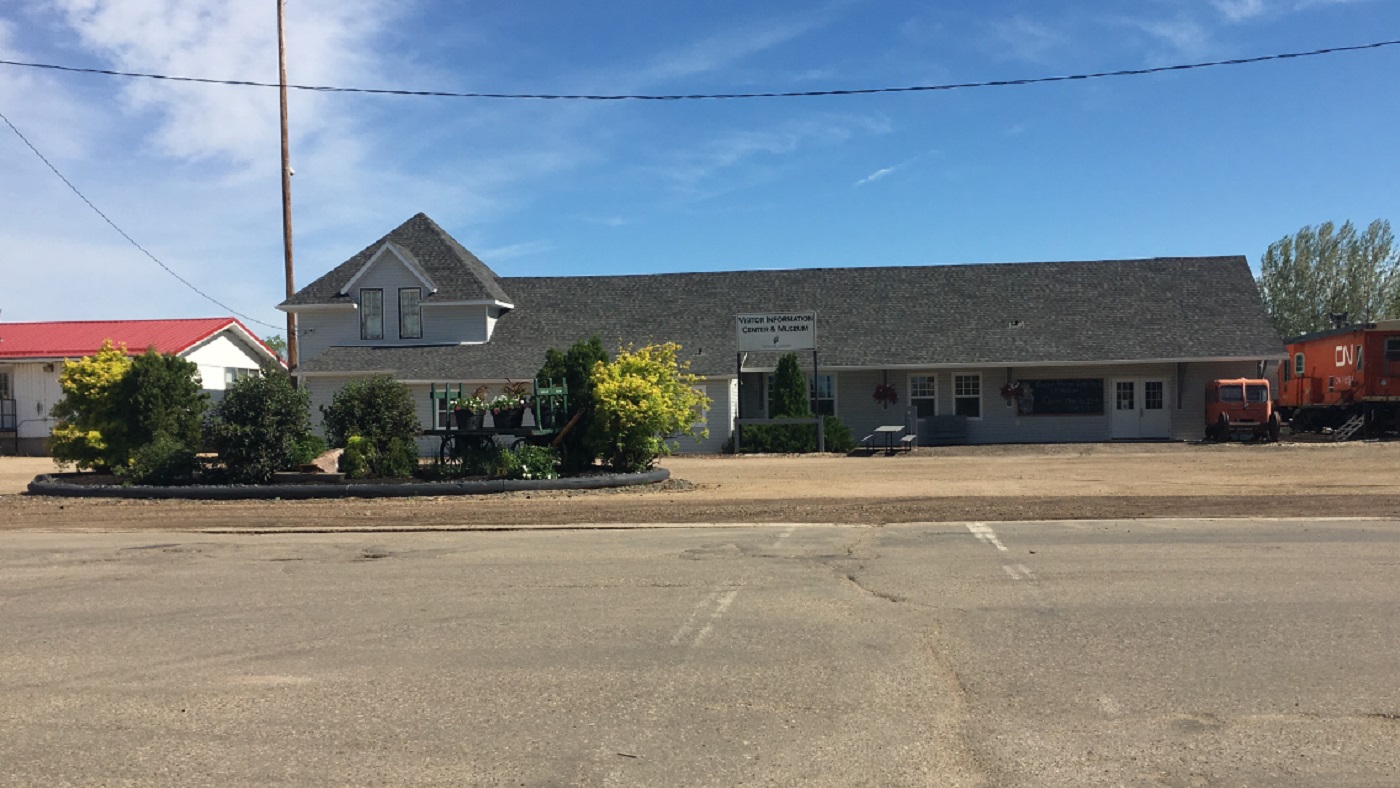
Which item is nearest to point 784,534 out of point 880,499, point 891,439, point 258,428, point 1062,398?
point 880,499

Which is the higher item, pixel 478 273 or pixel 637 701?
pixel 478 273

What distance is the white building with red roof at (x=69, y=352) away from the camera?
35.3m

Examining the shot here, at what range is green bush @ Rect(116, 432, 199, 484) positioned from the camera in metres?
18.9

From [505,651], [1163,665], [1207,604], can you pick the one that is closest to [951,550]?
[1207,604]

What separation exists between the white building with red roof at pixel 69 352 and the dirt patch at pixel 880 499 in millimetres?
12689

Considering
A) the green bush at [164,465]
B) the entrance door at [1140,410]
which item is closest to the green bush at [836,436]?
the entrance door at [1140,410]

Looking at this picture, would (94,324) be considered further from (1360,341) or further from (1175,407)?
(1360,341)

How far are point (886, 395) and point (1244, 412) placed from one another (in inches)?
390

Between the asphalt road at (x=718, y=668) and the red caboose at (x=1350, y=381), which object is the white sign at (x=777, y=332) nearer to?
the red caboose at (x=1350, y=381)

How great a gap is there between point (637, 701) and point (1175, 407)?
3015cm

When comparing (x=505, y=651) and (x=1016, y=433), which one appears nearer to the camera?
(x=505, y=651)

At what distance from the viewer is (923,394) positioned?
32875 millimetres

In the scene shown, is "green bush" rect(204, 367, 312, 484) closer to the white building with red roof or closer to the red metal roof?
the white building with red roof

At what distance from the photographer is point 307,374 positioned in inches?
1238
